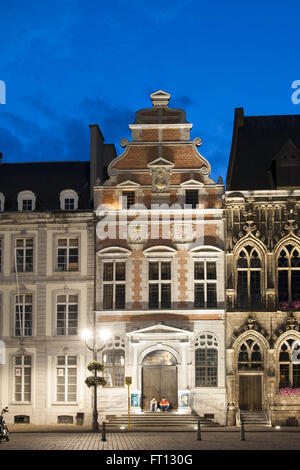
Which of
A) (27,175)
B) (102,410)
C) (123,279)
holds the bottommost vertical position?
(102,410)

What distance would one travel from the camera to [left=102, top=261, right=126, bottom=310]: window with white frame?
41.0 metres

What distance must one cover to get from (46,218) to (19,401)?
30.0 ft

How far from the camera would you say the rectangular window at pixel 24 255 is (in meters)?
41.9

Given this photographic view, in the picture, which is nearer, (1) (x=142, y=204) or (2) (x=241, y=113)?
(1) (x=142, y=204)

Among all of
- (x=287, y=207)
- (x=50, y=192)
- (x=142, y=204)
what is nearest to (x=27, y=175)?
(x=50, y=192)

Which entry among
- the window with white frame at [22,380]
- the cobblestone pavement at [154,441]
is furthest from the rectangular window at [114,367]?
the cobblestone pavement at [154,441]

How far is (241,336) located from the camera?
40.1 metres

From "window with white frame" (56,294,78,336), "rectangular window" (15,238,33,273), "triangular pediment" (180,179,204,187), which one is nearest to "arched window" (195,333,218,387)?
"window with white frame" (56,294,78,336)

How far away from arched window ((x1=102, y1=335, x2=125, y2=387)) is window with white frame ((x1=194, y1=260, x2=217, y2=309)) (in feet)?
13.9

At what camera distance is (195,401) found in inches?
1564

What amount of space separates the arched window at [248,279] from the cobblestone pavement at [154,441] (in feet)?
24.9

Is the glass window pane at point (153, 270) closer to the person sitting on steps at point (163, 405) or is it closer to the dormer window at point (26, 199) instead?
the person sitting on steps at point (163, 405)

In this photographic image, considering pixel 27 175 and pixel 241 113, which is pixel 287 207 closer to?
pixel 241 113

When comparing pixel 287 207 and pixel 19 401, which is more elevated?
pixel 287 207
